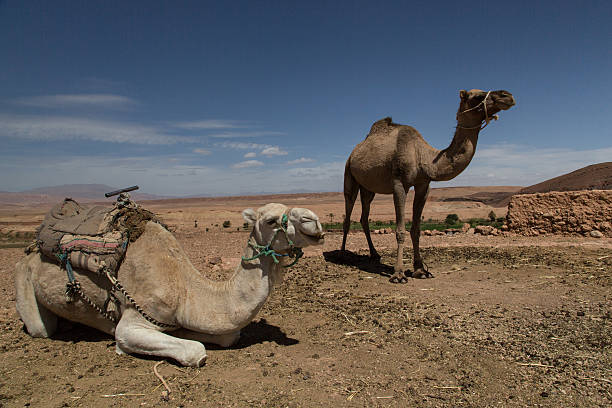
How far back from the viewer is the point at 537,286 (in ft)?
21.6

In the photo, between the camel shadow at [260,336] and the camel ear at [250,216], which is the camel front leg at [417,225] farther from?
the camel ear at [250,216]

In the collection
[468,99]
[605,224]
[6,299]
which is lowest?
[6,299]

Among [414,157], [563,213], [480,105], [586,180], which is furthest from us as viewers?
[586,180]

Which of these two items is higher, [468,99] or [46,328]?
[468,99]

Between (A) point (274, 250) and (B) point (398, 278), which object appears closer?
(A) point (274, 250)

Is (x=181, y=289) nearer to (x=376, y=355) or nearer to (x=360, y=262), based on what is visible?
(x=376, y=355)

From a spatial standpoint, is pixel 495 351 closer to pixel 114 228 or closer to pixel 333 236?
pixel 114 228

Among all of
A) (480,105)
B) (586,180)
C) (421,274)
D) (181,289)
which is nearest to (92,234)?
(181,289)

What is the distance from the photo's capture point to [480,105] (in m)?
6.64

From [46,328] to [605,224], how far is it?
539 inches

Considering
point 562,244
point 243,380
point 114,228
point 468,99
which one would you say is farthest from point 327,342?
point 562,244

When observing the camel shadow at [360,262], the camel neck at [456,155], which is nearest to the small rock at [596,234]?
the camel shadow at [360,262]

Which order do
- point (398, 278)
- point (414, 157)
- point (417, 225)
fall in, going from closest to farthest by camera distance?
point (398, 278)
point (414, 157)
point (417, 225)

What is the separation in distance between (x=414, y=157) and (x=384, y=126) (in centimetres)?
140
